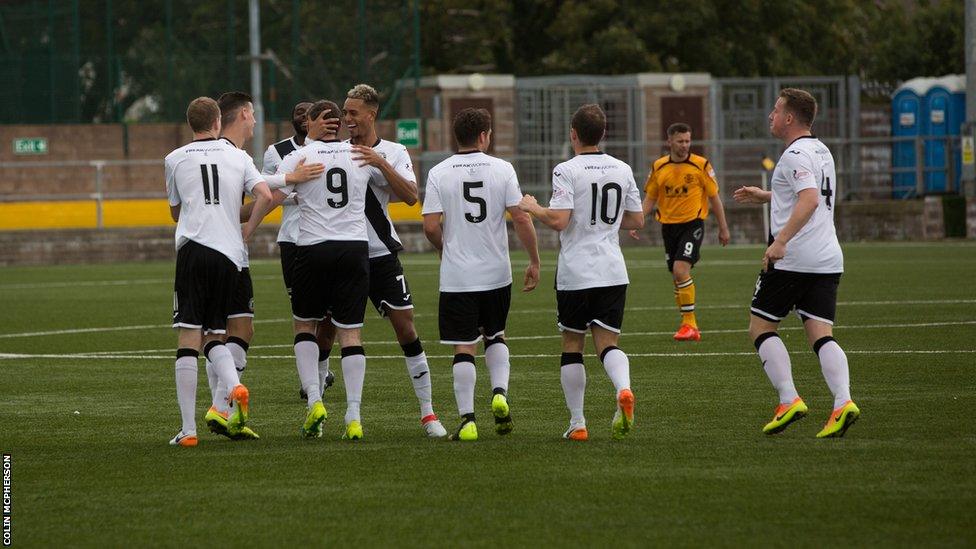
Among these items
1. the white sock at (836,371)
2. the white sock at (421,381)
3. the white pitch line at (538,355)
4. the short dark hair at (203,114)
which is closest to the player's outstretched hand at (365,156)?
the short dark hair at (203,114)

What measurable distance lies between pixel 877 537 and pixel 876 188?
34071 mm

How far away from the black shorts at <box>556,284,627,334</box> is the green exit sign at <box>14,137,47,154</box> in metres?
35.3

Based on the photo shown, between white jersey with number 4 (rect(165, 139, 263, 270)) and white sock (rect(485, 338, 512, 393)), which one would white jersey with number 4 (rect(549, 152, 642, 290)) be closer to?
white sock (rect(485, 338, 512, 393))

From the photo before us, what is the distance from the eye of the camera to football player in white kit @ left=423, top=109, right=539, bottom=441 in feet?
32.6

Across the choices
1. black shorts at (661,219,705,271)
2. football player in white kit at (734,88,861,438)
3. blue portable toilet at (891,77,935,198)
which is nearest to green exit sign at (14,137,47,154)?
blue portable toilet at (891,77,935,198)

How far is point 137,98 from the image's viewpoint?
1779 inches

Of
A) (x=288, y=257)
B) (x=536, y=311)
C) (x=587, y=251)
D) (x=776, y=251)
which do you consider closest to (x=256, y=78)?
(x=536, y=311)


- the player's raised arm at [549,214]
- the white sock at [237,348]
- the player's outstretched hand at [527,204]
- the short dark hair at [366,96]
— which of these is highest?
the short dark hair at [366,96]

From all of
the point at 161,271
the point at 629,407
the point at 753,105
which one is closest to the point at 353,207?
the point at 629,407

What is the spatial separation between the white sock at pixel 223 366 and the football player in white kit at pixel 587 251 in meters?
1.96

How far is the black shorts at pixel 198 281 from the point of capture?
32.5 feet

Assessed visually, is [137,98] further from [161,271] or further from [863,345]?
[863,345]

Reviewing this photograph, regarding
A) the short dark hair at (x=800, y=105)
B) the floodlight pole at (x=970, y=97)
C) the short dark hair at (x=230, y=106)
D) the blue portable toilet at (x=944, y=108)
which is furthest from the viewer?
the blue portable toilet at (x=944, y=108)

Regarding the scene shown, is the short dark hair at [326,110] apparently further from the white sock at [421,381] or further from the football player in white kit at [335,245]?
the white sock at [421,381]
